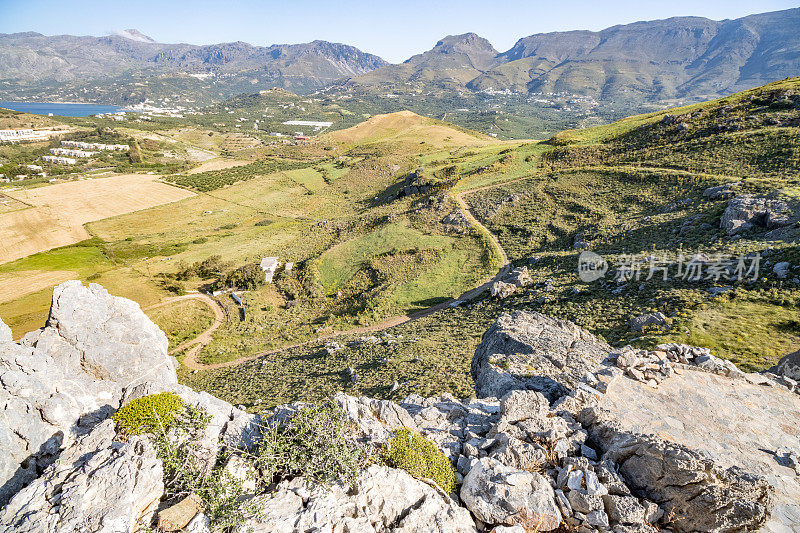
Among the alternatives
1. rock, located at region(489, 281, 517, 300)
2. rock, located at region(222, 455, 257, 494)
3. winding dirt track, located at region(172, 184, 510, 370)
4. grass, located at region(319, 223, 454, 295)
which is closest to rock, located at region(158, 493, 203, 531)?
rock, located at region(222, 455, 257, 494)

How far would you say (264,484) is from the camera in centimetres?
1058

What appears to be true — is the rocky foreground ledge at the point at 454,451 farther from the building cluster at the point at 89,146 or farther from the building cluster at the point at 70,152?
the building cluster at the point at 89,146

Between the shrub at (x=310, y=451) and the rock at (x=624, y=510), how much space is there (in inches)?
315

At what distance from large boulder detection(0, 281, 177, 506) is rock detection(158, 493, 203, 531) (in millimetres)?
4486

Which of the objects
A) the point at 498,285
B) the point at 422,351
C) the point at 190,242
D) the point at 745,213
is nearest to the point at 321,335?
the point at 422,351

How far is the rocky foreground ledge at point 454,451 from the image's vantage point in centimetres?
885

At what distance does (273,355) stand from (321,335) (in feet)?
21.5

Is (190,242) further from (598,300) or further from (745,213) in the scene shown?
(745,213)

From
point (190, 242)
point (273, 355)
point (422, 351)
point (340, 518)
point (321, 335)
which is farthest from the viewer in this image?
point (190, 242)

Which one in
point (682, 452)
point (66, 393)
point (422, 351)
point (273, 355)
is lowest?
point (273, 355)

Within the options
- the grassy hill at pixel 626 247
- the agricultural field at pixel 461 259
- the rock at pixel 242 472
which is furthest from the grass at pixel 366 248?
the rock at pixel 242 472

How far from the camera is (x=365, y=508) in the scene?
9.95 metres

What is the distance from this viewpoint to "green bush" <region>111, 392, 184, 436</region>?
10.2 m

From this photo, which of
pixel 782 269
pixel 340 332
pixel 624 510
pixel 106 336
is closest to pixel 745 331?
pixel 782 269
